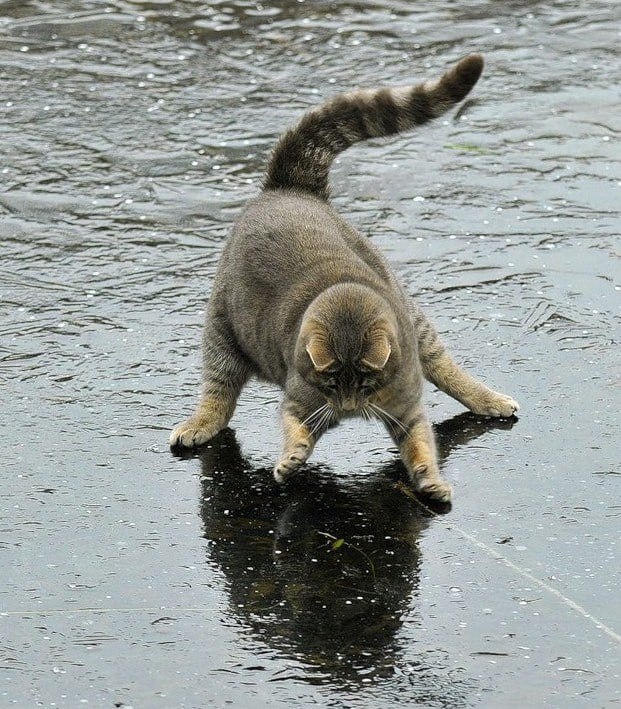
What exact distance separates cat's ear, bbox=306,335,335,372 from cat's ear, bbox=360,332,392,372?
137 mm

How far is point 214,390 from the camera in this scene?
6766 millimetres

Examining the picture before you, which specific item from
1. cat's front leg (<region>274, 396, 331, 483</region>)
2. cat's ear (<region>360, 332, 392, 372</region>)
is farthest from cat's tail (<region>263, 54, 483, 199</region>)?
cat's ear (<region>360, 332, 392, 372</region>)

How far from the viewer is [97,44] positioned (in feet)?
40.9

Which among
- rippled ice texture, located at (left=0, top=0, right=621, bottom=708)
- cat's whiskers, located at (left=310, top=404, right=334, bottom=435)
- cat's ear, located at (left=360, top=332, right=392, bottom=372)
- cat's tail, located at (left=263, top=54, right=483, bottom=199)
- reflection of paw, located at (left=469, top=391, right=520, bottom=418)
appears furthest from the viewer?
cat's tail, located at (left=263, top=54, right=483, bottom=199)

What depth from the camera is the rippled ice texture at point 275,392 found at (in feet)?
16.1

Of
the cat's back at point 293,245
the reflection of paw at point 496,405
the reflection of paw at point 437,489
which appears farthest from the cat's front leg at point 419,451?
the cat's back at point 293,245

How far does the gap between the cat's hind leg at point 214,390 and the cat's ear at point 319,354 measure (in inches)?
37.0

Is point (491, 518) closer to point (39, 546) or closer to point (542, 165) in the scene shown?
point (39, 546)

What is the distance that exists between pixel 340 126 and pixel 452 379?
4.61 ft

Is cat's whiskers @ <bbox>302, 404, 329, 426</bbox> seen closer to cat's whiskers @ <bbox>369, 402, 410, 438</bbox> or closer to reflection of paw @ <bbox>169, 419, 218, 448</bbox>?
cat's whiskers @ <bbox>369, 402, 410, 438</bbox>

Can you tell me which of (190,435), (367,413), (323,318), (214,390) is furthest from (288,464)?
(214,390)

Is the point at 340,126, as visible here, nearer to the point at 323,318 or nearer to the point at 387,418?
the point at 323,318

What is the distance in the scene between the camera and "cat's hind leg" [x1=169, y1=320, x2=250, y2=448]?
21.5 feet

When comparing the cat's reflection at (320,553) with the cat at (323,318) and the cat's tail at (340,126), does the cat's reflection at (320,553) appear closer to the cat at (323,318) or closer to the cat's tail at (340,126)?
the cat at (323,318)
